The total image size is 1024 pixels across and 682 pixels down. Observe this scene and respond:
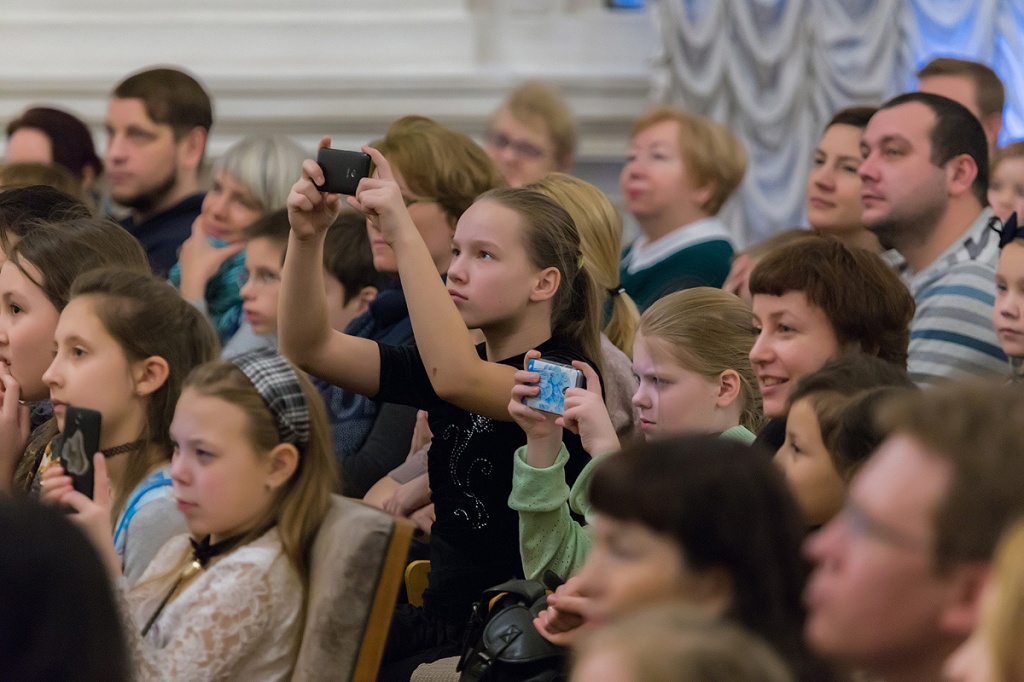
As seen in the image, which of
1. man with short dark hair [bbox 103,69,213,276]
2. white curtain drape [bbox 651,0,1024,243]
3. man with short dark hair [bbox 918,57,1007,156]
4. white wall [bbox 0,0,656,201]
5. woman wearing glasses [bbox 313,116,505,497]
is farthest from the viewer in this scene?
white wall [bbox 0,0,656,201]

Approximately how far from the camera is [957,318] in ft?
11.2

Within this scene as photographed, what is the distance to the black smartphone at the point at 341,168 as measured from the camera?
274 centimetres

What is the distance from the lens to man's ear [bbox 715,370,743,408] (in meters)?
2.89

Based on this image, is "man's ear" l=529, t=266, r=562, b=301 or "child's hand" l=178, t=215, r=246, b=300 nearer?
"man's ear" l=529, t=266, r=562, b=301

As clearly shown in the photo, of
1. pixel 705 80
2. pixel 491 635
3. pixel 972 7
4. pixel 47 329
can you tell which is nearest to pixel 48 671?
pixel 491 635

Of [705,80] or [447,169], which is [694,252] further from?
[705,80]

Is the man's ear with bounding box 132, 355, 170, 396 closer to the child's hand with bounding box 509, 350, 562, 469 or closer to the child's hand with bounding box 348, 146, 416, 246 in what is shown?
the child's hand with bounding box 348, 146, 416, 246

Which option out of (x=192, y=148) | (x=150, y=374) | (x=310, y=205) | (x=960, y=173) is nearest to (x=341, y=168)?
(x=310, y=205)

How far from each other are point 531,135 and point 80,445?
10.1ft

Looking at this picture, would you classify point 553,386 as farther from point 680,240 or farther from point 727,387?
point 680,240

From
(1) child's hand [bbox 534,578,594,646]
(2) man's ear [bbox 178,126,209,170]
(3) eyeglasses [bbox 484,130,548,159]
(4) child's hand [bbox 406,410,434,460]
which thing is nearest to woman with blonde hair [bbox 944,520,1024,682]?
(1) child's hand [bbox 534,578,594,646]

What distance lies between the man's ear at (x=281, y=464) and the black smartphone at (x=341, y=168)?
0.54 meters

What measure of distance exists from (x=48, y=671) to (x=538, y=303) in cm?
168

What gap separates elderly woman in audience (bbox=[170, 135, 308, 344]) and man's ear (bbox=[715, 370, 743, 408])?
2.15 metres
